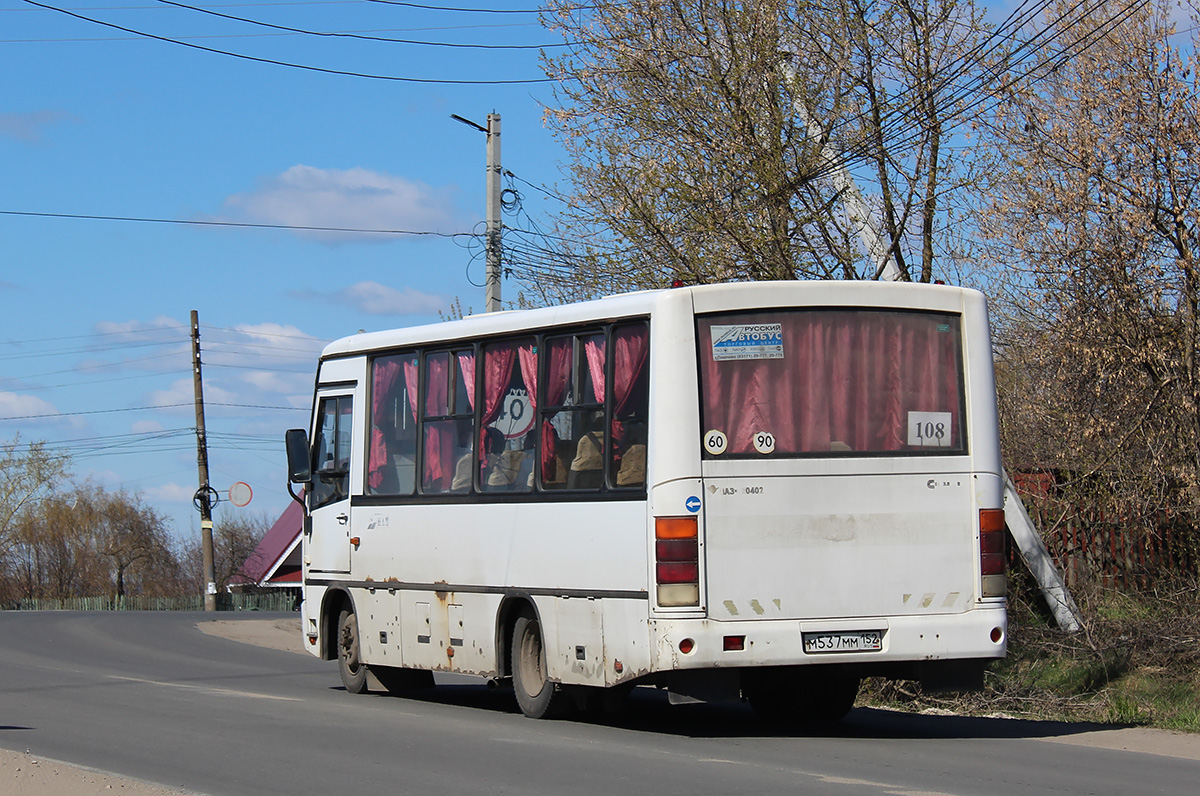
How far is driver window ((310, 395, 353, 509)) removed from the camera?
15336mm

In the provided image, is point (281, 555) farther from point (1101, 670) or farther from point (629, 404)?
point (629, 404)

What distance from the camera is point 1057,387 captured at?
15.6 meters

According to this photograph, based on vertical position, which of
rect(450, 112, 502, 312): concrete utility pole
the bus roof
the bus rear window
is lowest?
the bus rear window

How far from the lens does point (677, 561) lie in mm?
10648

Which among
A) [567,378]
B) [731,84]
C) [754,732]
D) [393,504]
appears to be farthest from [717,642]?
[731,84]

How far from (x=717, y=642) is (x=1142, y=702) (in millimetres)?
4836

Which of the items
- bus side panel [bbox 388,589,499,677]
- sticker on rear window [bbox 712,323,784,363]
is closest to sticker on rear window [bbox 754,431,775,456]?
sticker on rear window [bbox 712,323,784,363]

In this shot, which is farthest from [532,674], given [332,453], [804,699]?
[332,453]

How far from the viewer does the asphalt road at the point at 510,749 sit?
8977mm

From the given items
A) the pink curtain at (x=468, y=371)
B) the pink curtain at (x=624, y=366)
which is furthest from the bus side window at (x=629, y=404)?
the pink curtain at (x=468, y=371)

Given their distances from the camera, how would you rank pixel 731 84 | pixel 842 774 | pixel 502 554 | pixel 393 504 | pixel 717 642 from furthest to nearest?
pixel 731 84, pixel 393 504, pixel 502 554, pixel 717 642, pixel 842 774

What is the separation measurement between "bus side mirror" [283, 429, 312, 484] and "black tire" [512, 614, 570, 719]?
4.07 m

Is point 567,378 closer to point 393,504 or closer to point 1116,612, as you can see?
point 393,504

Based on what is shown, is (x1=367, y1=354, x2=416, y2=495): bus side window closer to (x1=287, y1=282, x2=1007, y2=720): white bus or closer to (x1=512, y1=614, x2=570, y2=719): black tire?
(x1=287, y1=282, x2=1007, y2=720): white bus
